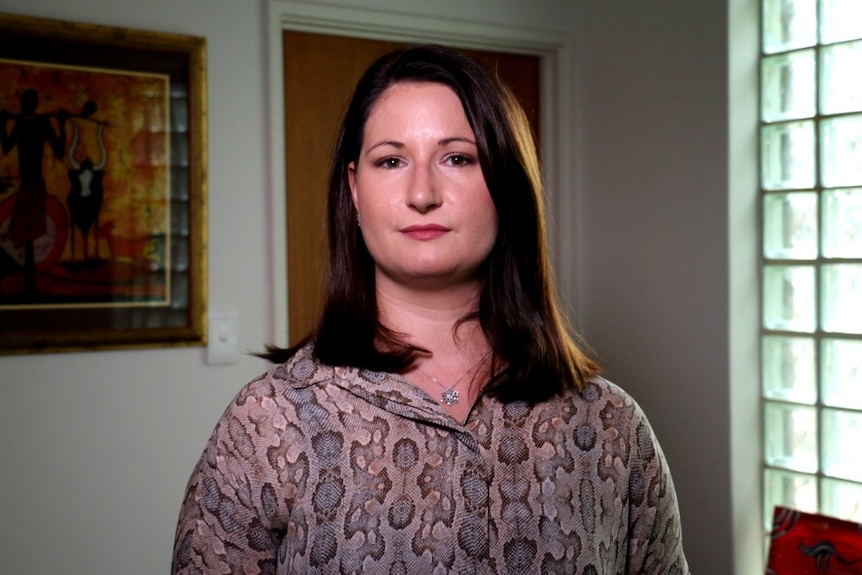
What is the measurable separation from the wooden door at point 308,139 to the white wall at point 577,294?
0.31ft

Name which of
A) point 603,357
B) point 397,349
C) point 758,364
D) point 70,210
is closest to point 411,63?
point 397,349

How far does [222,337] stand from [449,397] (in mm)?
1208

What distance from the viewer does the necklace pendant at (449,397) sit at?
1.10 meters

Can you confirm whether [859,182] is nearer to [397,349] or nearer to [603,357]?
[603,357]

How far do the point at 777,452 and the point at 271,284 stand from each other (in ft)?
4.32

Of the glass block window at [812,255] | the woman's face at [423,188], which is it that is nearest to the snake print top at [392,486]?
the woman's face at [423,188]

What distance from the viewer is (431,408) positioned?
106 centimetres

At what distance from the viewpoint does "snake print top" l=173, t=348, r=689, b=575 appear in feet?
3.29

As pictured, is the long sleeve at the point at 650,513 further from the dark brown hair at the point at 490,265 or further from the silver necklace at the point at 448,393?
the silver necklace at the point at 448,393

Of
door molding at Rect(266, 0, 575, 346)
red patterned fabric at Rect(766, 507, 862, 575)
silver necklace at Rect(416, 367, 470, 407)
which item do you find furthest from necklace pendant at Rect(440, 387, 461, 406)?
red patterned fabric at Rect(766, 507, 862, 575)

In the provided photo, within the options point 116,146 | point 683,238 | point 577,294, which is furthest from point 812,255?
point 116,146

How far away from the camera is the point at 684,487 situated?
7.84 feet

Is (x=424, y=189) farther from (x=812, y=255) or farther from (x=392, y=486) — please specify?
→ (x=812, y=255)

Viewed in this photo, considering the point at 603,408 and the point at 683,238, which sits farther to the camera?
the point at 683,238
